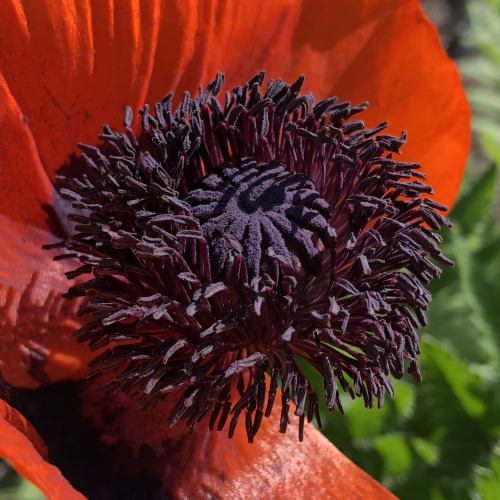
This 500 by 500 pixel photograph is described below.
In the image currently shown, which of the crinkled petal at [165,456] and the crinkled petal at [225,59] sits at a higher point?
the crinkled petal at [225,59]

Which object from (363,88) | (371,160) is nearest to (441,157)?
(363,88)

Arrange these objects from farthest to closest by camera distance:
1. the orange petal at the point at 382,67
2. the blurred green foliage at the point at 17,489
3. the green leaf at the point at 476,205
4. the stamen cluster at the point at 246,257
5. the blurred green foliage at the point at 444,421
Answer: the blurred green foliage at the point at 17,489
the green leaf at the point at 476,205
the blurred green foliage at the point at 444,421
the orange petal at the point at 382,67
the stamen cluster at the point at 246,257

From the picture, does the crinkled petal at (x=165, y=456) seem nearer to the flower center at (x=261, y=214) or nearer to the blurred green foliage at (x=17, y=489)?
the flower center at (x=261, y=214)

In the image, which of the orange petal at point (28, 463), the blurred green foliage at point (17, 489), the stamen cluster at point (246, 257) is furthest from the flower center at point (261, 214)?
the blurred green foliage at point (17, 489)

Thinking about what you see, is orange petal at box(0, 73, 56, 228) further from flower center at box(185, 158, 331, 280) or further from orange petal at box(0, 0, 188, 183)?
flower center at box(185, 158, 331, 280)

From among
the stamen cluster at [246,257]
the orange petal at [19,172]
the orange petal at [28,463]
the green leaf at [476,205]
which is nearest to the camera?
the orange petal at [28,463]

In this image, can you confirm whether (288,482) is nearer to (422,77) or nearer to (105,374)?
(105,374)

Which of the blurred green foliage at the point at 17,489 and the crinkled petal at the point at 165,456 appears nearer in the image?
the crinkled petal at the point at 165,456
